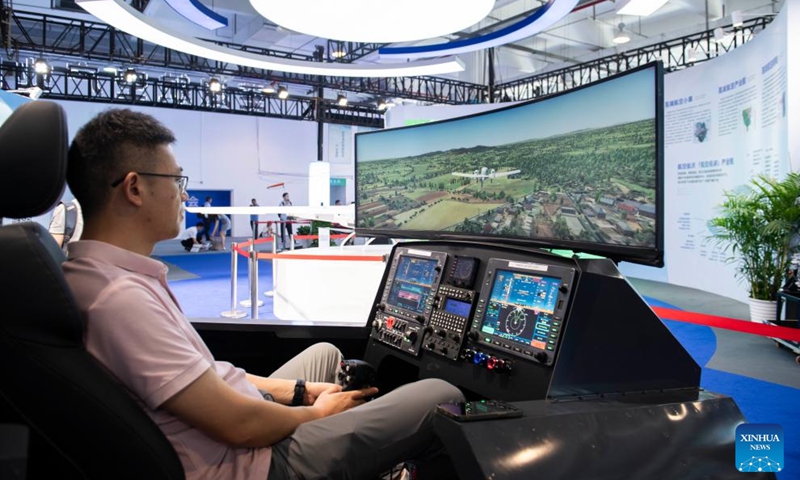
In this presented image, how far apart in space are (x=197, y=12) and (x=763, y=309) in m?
7.43

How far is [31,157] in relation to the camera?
3.59ft

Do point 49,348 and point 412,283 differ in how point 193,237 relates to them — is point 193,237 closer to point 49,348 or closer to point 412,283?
point 412,283

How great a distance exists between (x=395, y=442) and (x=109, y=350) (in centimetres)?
71

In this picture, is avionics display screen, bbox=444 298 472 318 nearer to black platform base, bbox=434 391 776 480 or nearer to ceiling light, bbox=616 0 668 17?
black platform base, bbox=434 391 776 480

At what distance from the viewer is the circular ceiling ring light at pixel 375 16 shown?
16.4ft

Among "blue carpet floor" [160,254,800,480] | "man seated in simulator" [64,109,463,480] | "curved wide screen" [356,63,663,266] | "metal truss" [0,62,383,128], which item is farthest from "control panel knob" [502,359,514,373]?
"metal truss" [0,62,383,128]

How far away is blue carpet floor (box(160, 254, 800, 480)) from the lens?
10.4 feet

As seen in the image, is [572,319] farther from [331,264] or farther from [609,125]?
[331,264]

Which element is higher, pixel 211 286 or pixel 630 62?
pixel 630 62

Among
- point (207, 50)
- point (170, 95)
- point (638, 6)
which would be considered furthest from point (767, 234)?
point (170, 95)

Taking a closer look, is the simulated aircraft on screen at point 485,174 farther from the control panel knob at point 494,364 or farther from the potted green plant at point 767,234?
the potted green plant at point 767,234

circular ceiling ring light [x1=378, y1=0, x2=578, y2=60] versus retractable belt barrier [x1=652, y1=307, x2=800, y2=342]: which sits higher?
circular ceiling ring light [x1=378, y1=0, x2=578, y2=60]

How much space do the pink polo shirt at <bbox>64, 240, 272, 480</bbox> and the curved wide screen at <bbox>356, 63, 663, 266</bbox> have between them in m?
1.18

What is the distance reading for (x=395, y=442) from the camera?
145cm
